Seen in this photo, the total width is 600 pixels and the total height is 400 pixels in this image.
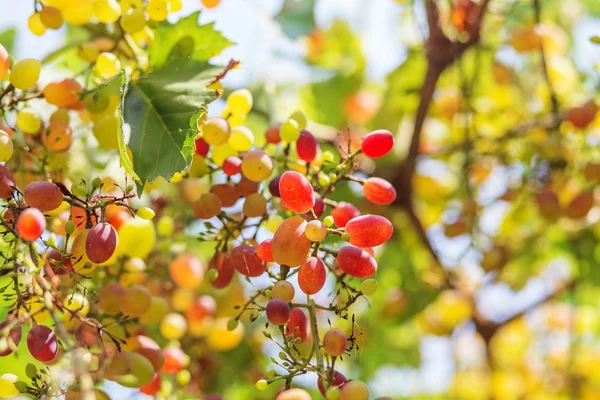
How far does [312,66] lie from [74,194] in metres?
1.31

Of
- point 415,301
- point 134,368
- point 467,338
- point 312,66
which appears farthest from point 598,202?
point 134,368

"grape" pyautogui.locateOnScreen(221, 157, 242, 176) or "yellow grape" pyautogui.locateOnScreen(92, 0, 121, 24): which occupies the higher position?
"yellow grape" pyautogui.locateOnScreen(92, 0, 121, 24)

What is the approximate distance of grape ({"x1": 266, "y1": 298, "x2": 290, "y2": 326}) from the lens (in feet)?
2.30

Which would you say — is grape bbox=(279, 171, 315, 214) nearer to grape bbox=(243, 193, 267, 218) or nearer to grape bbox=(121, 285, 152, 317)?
grape bbox=(243, 193, 267, 218)

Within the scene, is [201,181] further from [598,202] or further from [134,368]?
[598,202]

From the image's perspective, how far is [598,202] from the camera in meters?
1.50

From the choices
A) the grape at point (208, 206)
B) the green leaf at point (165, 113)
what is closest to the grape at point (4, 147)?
the green leaf at point (165, 113)

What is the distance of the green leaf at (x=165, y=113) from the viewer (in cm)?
85

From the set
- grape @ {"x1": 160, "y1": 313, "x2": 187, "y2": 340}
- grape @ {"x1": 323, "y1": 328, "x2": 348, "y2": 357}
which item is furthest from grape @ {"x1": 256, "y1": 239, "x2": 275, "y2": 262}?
grape @ {"x1": 160, "y1": 313, "x2": 187, "y2": 340}

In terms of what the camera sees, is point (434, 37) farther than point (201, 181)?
Yes

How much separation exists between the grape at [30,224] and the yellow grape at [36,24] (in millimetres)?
350

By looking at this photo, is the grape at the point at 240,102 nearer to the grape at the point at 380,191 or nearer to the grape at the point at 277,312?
the grape at the point at 380,191

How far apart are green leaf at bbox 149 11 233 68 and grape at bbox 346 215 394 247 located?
1.37 feet

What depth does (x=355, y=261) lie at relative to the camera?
2.48 feet
